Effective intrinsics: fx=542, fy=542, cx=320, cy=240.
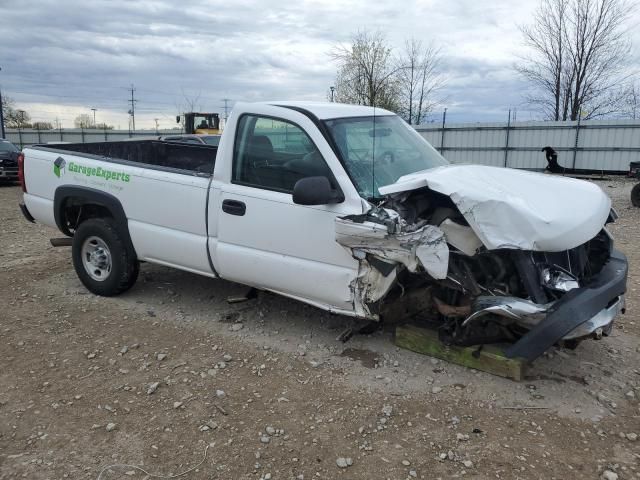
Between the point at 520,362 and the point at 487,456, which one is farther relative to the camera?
the point at 520,362

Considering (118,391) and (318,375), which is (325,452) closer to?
(318,375)

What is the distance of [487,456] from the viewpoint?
3021 mm

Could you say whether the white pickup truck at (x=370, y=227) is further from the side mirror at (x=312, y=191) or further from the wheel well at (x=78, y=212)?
the wheel well at (x=78, y=212)

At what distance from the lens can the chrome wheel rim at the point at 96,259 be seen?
5.45 metres

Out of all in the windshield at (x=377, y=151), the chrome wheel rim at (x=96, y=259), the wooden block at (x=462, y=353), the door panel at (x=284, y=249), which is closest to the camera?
the wooden block at (x=462, y=353)

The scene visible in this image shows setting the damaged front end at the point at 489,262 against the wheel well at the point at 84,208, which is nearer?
the damaged front end at the point at 489,262

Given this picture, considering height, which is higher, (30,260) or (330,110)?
(330,110)

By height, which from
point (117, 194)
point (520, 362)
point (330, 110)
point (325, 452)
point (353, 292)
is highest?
point (330, 110)

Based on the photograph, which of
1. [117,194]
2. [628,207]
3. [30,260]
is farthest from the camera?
[628,207]

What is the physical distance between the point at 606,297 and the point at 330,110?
8.11 feet

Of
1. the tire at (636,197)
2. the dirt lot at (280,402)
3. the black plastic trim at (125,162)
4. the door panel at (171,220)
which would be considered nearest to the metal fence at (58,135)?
the tire at (636,197)

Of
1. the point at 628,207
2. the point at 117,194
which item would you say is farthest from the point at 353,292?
the point at 628,207

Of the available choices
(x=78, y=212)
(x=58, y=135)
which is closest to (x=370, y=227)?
(x=78, y=212)

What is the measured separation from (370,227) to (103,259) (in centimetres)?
320
